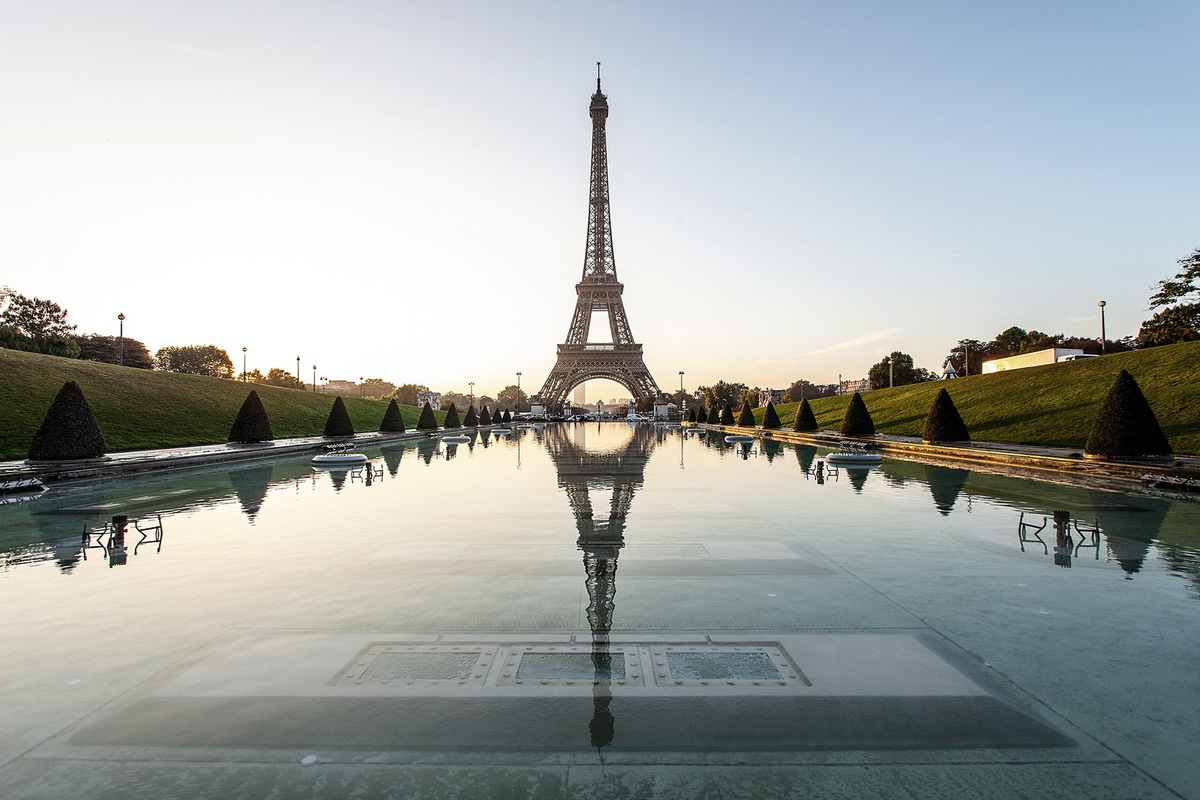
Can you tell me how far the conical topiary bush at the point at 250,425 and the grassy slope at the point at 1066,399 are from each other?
28938 millimetres

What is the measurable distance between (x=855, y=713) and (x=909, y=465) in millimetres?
16356

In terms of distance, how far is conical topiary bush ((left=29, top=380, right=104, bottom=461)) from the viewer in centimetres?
1466

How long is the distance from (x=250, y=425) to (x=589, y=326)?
4649cm

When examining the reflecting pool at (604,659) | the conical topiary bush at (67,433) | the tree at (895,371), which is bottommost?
the reflecting pool at (604,659)

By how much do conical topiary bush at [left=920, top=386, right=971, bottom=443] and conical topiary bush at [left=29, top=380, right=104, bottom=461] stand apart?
2526 centimetres

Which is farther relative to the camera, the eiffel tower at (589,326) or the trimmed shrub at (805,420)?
the eiffel tower at (589,326)

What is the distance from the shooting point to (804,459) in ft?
65.1

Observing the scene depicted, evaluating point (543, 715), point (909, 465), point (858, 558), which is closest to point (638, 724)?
point (543, 715)

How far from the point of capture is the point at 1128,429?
46.7 feet

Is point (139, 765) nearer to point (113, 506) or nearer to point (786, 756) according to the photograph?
point (786, 756)

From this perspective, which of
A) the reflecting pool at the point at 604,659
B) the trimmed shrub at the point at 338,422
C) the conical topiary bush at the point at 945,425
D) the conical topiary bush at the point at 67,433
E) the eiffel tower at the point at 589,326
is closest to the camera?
the reflecting pool at the point at 604,659

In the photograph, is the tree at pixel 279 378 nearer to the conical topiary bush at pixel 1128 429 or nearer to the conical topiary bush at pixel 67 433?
the conical topiary bush at pixel 67 433

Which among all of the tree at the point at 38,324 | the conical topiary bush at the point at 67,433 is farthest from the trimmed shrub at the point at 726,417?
the tree at the point at 38,324

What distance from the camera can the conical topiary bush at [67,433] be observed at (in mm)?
14664
